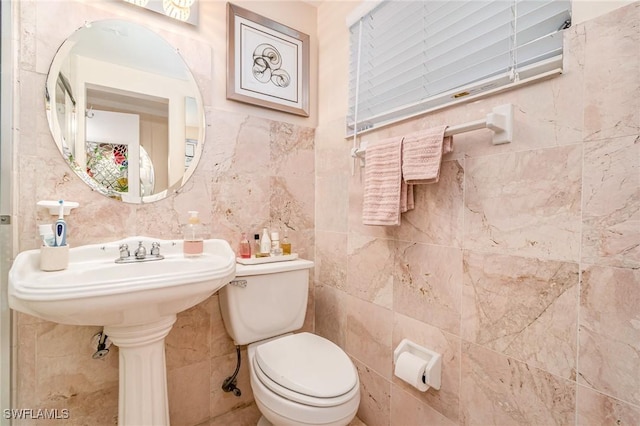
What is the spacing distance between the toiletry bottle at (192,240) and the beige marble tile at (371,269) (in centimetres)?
72

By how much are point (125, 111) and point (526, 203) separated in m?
1.52

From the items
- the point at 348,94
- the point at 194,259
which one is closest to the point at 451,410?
the point at 194,259

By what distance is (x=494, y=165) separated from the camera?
3.14 ft

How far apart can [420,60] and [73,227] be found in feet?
4.96

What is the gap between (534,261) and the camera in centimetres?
87

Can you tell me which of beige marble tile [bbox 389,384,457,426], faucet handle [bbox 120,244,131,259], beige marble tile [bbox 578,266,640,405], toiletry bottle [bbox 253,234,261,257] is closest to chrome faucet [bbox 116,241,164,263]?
faucet handle [bbox 120,244,131,259]

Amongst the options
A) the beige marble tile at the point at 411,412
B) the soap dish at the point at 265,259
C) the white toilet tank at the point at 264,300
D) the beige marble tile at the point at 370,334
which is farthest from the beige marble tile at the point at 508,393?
the soap dish at the point at 265,259

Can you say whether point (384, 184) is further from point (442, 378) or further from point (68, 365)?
point (68, 365)

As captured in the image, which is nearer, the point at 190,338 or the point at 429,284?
the point at 429,284

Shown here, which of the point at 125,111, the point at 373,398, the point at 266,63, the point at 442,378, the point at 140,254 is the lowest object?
the point at 373,398

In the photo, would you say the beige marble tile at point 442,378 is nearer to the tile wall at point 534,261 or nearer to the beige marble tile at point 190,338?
the tile wall at point 534,261

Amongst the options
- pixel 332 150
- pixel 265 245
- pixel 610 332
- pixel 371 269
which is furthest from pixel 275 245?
pixel 610 332

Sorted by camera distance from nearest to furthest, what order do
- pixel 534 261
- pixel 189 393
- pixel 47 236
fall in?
pixel 534 261, pixel 47 236, pixel 189 393

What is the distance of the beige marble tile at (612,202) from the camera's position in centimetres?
70
